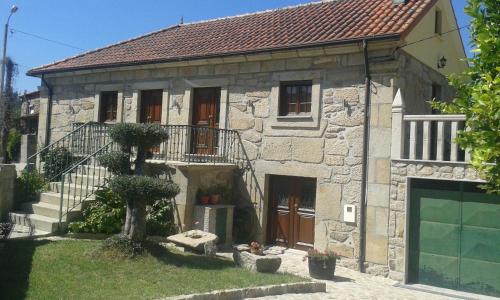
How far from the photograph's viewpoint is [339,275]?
859 centimetres

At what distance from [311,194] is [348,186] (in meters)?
1.08

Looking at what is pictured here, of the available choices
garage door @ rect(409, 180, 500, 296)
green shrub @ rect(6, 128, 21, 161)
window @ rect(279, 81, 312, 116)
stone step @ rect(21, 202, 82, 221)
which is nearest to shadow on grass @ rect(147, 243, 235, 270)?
stone step @ rect(21, 202, 82, 221)

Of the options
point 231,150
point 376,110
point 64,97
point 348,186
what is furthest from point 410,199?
point 64,97

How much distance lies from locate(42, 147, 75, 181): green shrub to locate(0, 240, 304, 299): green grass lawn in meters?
4.20

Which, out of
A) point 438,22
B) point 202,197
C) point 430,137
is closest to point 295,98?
point 202,197

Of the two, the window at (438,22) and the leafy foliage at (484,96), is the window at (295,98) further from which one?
the leafy foliage at (484,96)

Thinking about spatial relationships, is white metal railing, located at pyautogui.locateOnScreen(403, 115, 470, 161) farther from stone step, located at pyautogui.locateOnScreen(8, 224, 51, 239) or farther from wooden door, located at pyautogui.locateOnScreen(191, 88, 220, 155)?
stone step, located at pyautogui.locateOnScreen(8, 224, 51, 239)

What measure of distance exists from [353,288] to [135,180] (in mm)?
4083

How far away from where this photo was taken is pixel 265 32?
11906mm

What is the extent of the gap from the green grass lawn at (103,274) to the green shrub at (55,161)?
420 cm

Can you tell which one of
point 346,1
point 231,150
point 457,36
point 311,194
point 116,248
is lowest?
point 116,248

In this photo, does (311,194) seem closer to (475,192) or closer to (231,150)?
(231,150)

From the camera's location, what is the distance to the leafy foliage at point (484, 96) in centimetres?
388

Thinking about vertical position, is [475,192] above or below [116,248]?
above
